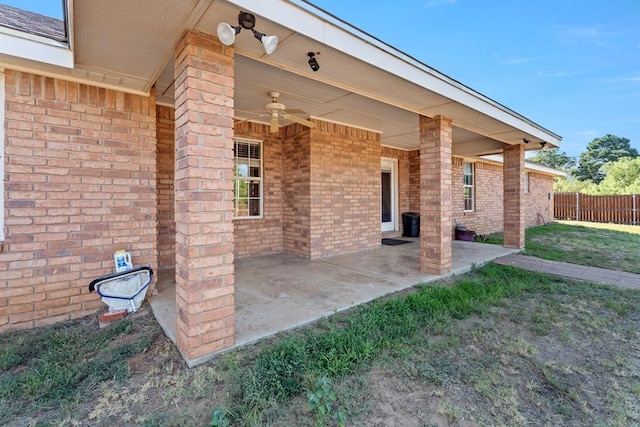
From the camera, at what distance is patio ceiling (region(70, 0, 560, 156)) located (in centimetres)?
221

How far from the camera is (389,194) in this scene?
9.20 m

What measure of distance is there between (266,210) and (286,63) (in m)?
3.89

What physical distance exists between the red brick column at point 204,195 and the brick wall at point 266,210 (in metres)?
3.62

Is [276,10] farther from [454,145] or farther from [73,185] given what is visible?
[454,145]

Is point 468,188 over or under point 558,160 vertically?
under

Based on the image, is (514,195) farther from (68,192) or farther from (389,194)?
(68,192)

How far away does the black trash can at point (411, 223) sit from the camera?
9212 millimetres

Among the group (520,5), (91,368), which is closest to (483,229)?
(520,5)

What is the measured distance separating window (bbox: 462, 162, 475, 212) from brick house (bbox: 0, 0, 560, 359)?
445 centimetres

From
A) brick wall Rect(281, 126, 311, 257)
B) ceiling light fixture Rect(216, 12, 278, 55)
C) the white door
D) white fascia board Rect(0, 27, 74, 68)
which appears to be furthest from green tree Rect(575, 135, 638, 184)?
white fascia board Rect(0, 27, 74, 68)

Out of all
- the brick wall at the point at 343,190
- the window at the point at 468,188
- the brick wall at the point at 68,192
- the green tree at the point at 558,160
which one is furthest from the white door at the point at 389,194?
the green tree at the point at 558,160

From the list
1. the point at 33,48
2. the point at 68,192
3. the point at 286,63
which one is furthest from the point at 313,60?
the point at 68,192

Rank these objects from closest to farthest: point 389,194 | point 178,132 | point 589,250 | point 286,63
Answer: point 178,132, point 286,63, point 589,250, point 389,194

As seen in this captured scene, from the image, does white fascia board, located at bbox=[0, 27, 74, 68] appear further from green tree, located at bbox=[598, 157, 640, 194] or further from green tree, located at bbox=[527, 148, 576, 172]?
green tree, located at bbox=[527, 148, 576, 172]
